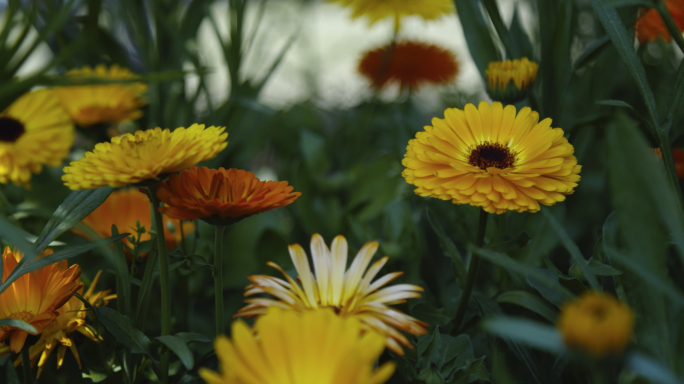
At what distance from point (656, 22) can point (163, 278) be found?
62cm

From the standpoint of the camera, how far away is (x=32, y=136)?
21.2 inches

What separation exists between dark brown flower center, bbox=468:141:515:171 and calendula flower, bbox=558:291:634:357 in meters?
0.23

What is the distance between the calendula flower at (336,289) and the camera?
0.96ft

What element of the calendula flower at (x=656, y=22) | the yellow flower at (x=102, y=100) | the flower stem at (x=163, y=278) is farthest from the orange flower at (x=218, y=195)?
the calendula flower at (x=656, y=22)

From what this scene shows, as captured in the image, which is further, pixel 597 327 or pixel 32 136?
pixel 32 136

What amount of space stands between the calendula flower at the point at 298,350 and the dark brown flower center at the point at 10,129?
0.48 m

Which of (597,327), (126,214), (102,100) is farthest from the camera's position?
(102,100)

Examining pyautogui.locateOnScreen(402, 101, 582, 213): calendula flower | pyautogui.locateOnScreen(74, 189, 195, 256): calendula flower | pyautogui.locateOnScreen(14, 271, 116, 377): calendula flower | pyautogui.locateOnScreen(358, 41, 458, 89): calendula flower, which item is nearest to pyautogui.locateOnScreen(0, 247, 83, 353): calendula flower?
pyautogui.locateOnScreen(14, 271, 116, 377): calendula flower

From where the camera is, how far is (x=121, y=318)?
1.13 ft

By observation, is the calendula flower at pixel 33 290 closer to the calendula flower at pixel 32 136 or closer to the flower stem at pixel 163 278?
the flower stem at pixel 163 278

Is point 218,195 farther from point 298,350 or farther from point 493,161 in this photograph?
point 493,161

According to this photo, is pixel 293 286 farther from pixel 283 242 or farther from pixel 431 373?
pixel 283 242

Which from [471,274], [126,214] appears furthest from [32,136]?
[471,274]

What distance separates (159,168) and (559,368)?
0.34m
